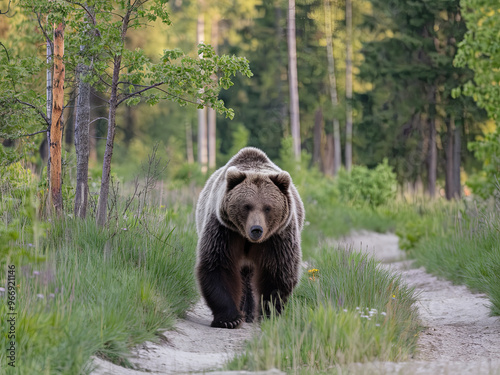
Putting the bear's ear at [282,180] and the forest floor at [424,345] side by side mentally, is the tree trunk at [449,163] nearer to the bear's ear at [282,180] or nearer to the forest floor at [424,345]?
the forest floor at [424,345]

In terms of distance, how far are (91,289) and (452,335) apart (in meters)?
3.51

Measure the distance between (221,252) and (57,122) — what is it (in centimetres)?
283

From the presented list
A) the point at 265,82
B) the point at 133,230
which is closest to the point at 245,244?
the point at 133,230

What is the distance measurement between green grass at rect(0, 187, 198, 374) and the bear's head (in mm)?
971

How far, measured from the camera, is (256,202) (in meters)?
5.89

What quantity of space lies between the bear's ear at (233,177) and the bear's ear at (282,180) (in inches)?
11.0

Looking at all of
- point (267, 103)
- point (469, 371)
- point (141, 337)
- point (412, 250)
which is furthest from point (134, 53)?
point (267, 103)

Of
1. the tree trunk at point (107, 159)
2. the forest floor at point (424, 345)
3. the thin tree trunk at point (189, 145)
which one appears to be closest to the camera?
the forest floor at point (424, 345)

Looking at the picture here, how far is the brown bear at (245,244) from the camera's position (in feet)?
19.6

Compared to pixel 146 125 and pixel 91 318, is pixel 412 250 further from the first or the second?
pixel 146 125

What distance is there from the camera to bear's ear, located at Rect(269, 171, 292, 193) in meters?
6.12

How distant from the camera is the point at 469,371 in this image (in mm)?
4172

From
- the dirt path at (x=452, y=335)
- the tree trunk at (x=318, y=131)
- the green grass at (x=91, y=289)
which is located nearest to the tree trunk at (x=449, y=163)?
the dirt path at (x=452, y=335)

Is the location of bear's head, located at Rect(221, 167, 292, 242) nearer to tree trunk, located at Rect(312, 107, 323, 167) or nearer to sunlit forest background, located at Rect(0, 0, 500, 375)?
sunlit forest background, located at Rect(0, 0, 500, 375)
